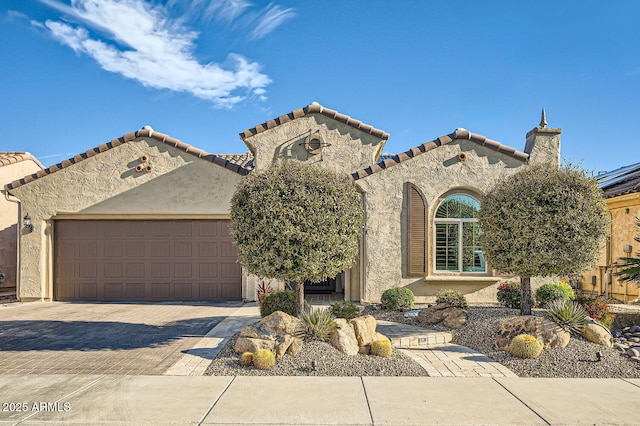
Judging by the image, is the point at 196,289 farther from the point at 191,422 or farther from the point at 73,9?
the point at 191,422

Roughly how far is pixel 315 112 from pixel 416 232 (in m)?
4.54

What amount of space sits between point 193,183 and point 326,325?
744 cm

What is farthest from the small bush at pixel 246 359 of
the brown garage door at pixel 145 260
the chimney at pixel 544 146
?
the chimney at pixel 544 146

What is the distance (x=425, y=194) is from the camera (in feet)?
40.0

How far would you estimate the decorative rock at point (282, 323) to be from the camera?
743 centimetres

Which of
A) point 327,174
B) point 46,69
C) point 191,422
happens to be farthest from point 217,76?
point 191,422

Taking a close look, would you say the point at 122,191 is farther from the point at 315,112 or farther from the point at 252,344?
the point at 252,344

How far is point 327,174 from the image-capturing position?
8023 mm

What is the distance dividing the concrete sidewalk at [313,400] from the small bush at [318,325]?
4.46ft

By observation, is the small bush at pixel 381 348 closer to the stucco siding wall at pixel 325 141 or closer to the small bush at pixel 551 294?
the small bush at pixel 551 294

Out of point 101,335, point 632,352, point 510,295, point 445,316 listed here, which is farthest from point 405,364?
point 101,335

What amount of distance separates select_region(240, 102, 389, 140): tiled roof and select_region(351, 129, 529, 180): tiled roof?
1.04m

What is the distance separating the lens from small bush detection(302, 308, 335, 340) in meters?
7.58

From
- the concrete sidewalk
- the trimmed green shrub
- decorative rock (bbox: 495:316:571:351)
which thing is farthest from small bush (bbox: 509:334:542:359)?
the trimmed green shrub
